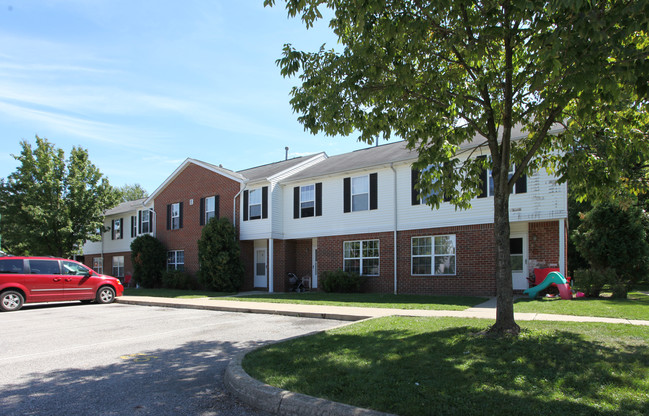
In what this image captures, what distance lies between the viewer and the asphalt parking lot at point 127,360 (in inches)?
188

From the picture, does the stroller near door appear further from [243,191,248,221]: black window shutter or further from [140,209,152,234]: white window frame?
[140,209,152,234]: white window frame

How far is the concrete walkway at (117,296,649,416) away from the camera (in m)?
4.27

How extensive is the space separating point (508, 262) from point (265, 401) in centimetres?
429

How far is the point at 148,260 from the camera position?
24.9 metres

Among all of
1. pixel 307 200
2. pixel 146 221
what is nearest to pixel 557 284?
pixel 307 200

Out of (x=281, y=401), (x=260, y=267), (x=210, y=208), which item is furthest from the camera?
(x=210, y=208)

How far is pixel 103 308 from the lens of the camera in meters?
15.1

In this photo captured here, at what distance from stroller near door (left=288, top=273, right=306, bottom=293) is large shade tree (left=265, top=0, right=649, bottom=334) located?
526 inches

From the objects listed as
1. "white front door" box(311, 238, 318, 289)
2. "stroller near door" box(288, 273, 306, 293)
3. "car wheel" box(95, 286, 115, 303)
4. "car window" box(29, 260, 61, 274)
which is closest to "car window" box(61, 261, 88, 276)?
"car window" box(29, 260, 61, 274)

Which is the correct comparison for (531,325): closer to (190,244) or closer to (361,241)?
(361,241)

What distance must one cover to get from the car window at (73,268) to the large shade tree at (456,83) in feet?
41.4

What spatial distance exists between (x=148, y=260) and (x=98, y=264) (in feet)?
38.6

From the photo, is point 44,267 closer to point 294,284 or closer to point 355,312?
point 294,284

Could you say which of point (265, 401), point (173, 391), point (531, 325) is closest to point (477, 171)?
point (531, 325)
